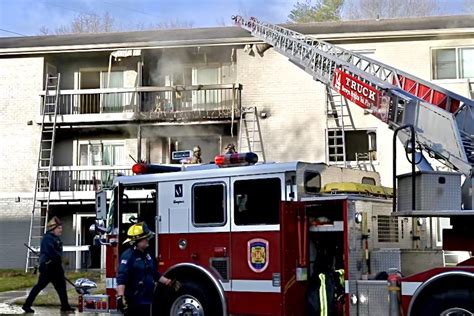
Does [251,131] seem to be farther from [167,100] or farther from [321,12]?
[321,12]

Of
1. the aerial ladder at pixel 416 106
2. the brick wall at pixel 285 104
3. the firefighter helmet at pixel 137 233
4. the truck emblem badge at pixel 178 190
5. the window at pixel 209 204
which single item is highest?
the brick wall at pixel 285 104

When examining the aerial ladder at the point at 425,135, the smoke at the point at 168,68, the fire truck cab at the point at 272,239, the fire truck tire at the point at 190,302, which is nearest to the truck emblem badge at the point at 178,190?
the fire truck cab at the point at 272,239

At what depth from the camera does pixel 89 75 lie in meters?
23.2

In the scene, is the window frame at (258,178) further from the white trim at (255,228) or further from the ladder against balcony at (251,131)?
the ladder against balcony at (251,131)

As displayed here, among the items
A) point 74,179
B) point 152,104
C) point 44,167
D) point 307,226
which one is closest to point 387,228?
point 307,226

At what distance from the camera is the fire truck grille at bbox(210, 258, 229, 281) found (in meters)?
8.29

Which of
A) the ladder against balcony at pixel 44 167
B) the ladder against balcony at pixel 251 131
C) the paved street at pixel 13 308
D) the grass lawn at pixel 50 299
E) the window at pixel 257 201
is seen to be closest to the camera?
the window at pixel 257 201

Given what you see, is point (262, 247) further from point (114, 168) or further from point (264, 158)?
point (114, 168)

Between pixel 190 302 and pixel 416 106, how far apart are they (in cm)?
349

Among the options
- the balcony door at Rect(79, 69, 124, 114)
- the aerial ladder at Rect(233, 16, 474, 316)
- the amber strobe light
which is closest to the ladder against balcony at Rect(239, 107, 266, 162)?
the balcony door at Rect(79, 69, 124, 114)

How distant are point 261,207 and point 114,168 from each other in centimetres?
1383

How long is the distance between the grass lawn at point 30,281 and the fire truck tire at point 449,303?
7396 millimetres

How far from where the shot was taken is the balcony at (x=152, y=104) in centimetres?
2084

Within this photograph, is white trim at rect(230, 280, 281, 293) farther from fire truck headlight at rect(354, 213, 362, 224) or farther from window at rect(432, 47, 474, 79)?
window at rect(432, 47, 474, 79)
